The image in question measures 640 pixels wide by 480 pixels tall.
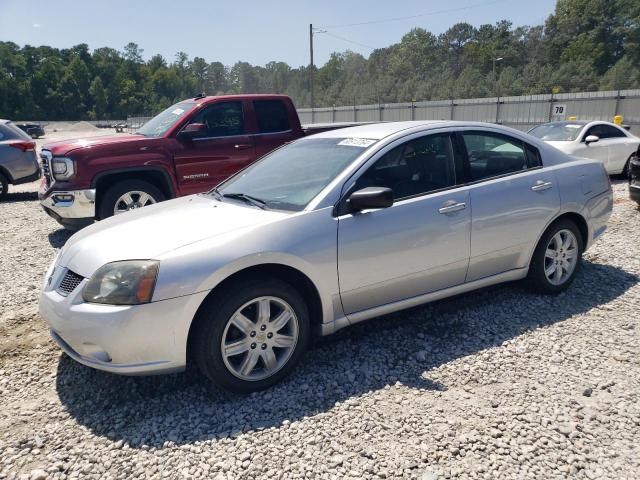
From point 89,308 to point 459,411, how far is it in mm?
2189

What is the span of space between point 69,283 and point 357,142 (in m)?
2.19

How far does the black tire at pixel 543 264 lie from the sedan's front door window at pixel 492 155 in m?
0.62

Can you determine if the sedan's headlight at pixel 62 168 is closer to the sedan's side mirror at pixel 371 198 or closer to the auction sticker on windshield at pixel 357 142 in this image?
the auction sticker on windshield at pixel 357 142

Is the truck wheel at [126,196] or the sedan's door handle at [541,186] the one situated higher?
the sedan's door handle at [541,186]

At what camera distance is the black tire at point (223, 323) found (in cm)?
283

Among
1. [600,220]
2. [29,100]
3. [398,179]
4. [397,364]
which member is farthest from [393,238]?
[29,100]

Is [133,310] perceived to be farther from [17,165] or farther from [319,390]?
[17,165]

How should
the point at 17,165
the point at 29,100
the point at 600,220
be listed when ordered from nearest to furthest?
1. the point at 600,220
2. the point at 17,165
3. the point at 29,100

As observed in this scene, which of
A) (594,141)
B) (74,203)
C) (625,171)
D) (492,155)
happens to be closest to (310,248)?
(492,155)

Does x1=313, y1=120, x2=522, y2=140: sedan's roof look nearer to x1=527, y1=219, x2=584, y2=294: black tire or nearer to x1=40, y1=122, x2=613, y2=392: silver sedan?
x1=40, y1=122, x2=613, y2=392: silver sedan

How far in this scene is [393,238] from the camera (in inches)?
132

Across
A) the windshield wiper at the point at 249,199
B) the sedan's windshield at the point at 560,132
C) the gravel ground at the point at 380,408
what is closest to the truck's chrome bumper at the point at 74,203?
the gravel ground at the point at 380,408

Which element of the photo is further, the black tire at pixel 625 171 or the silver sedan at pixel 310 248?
the black tire at pixel 625 171

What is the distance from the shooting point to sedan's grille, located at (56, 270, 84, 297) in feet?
9.63
